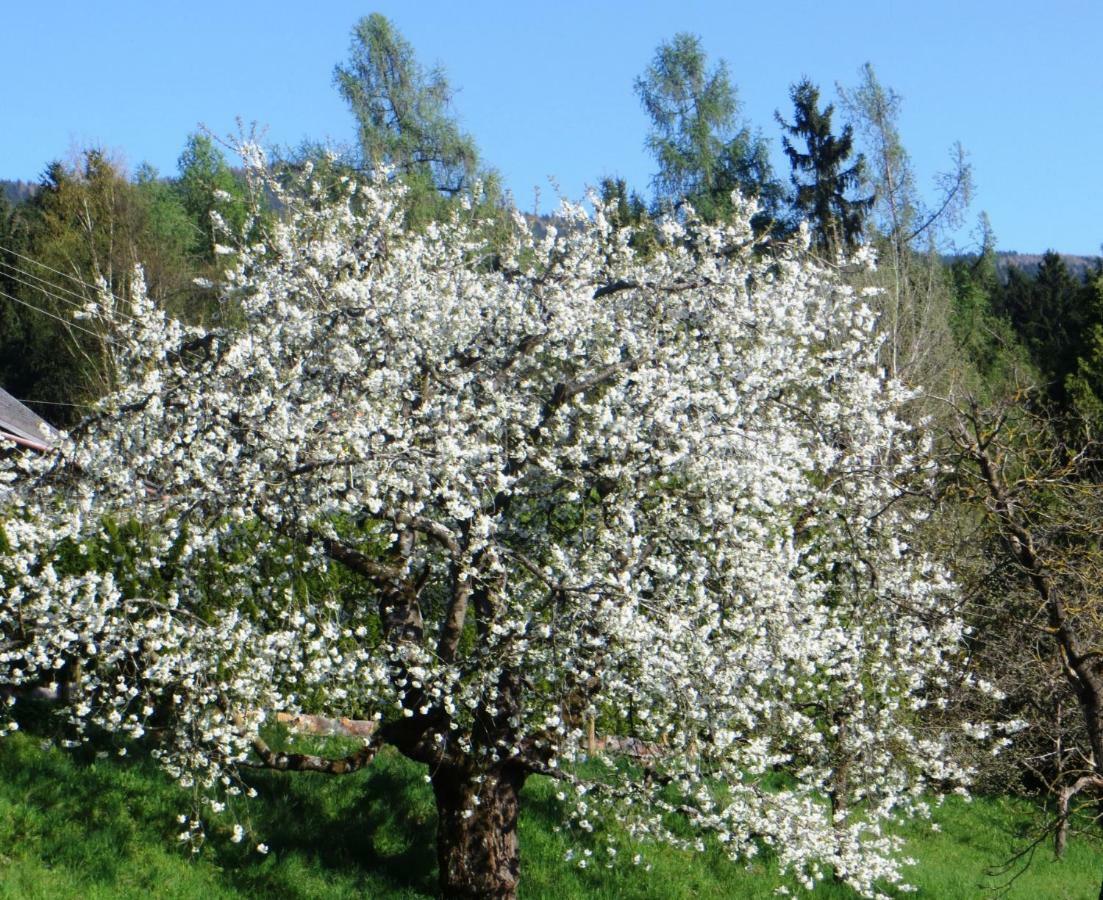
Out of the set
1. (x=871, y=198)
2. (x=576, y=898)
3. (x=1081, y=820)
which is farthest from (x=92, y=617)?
(x=871, y=198)

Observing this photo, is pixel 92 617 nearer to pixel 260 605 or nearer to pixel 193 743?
pixel 193 743

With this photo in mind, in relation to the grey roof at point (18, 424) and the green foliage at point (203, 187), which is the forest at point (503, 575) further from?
the green foliage at point (203, 187)

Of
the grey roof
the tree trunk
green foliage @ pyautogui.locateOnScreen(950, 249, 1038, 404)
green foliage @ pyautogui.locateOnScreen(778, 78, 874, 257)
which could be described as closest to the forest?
the tree trunk

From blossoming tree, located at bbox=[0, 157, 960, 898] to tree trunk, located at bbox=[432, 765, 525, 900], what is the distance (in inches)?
0.9

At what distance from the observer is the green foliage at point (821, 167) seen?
1307 inches

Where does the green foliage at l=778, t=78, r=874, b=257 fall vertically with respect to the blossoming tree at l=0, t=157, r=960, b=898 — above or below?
above

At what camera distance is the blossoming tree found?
729 centimetres

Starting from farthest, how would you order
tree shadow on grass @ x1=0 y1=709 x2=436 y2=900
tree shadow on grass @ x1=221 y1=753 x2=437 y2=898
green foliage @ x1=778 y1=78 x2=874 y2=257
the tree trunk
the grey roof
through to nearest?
green foliage @ x1=778 y1=78 x2=874 y2=257
the grey roof
tree shadow on grass @ x1=221 y1=753 x2=437 y2=898
the tree trunk
tree shadow on grass @ x1=0 y1=709 x2=436 y2=900

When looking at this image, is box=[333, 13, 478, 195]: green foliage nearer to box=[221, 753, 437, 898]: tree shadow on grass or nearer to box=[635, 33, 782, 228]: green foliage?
box=[635, 33, 782, 228]: green foliage

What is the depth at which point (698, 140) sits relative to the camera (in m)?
38.3

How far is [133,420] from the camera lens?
7477mm

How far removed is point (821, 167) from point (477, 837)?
30.7 metres

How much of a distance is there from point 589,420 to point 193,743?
139 inches

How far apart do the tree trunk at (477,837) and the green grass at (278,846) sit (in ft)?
1.88
